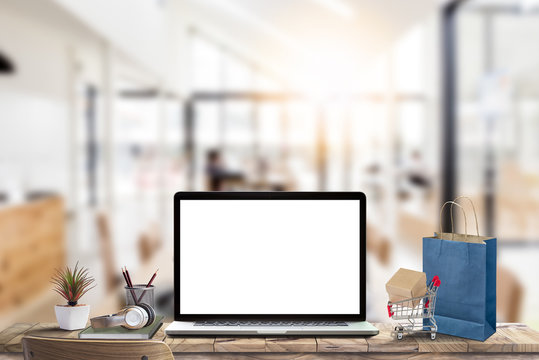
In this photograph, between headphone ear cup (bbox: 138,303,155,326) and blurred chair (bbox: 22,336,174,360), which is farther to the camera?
headphone ear cup (bbox: 138,303,155,326)

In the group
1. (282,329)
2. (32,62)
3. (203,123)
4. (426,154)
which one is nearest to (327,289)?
(282,329)

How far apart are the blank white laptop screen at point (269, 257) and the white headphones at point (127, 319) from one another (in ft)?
0.28

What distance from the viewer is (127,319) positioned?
107 centimetres

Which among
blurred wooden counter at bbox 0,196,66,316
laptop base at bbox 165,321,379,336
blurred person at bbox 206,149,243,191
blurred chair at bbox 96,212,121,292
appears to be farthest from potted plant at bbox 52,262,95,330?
blurred person at bbox 206,149,243,191

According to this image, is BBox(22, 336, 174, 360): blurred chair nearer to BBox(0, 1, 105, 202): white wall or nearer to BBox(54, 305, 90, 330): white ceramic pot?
BBox(54, 305, 90, 330): white ceramic pot

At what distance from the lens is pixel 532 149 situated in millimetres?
3699

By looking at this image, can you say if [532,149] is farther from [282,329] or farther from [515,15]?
[282,329]

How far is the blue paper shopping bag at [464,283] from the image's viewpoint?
102cm

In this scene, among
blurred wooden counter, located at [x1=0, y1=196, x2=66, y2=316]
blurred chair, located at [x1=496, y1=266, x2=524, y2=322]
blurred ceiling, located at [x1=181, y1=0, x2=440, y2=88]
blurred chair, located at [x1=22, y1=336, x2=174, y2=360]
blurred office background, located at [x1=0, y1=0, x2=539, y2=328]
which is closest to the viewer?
blurred chair, located at [x1=22, y1=336, x2=174, y2=360]

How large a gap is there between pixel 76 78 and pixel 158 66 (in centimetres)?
295

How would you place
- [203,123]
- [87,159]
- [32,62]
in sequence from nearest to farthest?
[32,62] → [87,159] → [203,123]

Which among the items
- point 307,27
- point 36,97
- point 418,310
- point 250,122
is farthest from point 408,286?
point 250,122

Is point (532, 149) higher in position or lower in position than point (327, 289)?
higher

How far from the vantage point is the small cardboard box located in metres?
1.00
